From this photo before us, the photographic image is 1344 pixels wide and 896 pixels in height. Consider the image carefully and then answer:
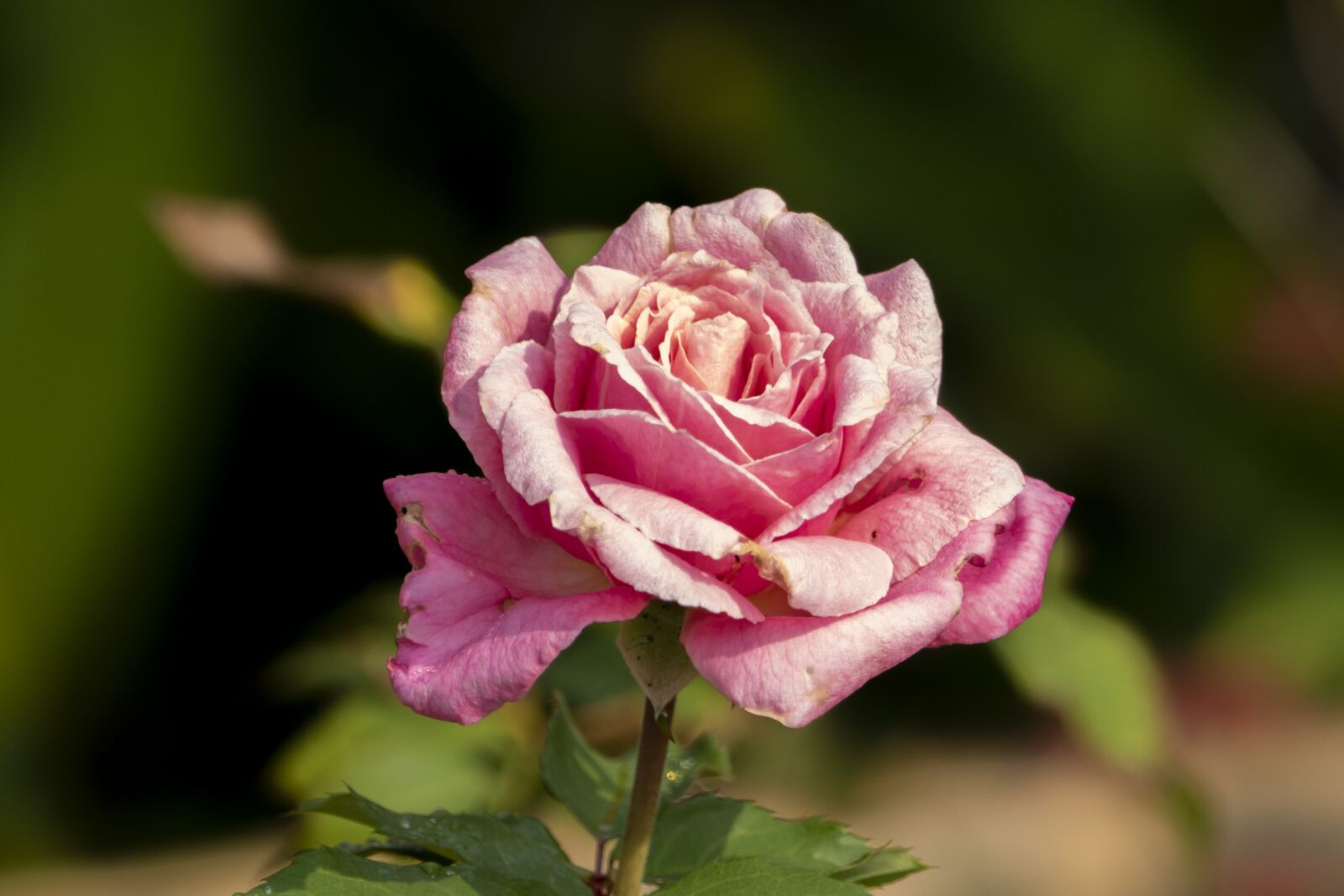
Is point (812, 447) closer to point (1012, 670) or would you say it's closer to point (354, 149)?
point (1012, 670)

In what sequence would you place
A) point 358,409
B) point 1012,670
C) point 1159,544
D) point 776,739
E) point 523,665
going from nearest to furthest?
point 523,665 → point 1012,670 → point 776,739 → point 358,409 → point 1159,544

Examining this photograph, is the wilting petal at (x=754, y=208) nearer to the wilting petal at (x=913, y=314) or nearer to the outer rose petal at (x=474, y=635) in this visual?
the wilting petal at (x=913, y=314)

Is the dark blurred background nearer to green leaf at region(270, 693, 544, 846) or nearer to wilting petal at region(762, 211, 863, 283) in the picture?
green leaf at region(270, 693, 544, 846)

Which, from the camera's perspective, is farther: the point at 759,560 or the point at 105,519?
the point at 105,519

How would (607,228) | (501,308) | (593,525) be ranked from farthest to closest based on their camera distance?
(607,228), (501,308), (593,525)

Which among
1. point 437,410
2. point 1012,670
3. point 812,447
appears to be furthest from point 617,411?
point 437,410

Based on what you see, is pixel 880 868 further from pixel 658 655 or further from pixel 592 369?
pixel 592 369

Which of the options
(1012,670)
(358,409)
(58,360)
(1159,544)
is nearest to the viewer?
(1012,670)

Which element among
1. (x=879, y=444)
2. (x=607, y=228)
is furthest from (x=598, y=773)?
(x=607, y=228)
